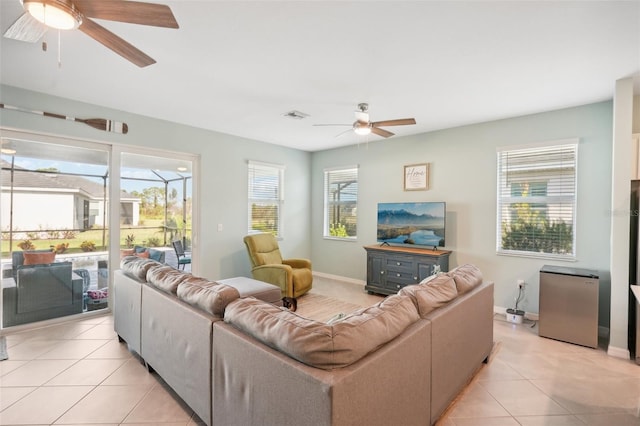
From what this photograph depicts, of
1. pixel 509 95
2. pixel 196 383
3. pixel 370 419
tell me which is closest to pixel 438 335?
pixel 370 419

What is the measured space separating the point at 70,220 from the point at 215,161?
6.66 ft

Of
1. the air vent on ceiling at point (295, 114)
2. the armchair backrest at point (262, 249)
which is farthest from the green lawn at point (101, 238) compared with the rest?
the air vent on ceiling at point (295, 114)

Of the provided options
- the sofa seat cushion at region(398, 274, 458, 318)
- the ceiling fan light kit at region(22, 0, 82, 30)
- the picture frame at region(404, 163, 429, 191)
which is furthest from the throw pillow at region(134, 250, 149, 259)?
the picture frame at region(404, 163, 429, 191)

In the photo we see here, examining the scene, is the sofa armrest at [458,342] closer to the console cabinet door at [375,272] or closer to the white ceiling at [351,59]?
the white ceiling at [351,59]

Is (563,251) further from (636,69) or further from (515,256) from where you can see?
(636,69)

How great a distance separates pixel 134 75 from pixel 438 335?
3417mm

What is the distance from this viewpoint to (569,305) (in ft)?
10.4

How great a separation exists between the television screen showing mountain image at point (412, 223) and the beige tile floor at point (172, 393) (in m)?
1.74

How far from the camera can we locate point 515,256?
3986 millimetres

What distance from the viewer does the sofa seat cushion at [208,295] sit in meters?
1.78

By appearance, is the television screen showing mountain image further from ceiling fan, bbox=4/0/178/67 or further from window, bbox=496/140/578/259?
ceiling fan, bbox=4/0/178/67

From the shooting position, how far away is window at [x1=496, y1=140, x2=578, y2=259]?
12.1 ft

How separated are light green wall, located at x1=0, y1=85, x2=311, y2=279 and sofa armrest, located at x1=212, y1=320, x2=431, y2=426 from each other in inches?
134

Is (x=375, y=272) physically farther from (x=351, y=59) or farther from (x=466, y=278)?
(x=351, y=59)
